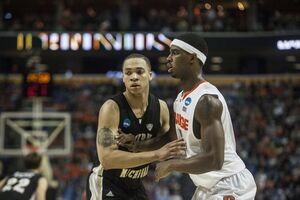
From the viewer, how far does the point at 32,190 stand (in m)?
5.53

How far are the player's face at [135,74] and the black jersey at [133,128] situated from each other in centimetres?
15

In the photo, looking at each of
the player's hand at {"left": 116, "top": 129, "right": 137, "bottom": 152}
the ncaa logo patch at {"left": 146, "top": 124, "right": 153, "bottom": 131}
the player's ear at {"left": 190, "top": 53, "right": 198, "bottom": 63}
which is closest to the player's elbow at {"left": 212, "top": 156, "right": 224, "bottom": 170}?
the player's ear at {"left": 190, "top": 53, "right": 198, "bottom": 63}

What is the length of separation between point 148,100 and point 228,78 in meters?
13.5

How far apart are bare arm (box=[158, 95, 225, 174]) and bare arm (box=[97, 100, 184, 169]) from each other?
0.30m

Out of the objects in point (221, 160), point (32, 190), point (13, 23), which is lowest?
point (32, 190)

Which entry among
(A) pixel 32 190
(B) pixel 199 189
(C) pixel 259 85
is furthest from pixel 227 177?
(C) pixel 259 85

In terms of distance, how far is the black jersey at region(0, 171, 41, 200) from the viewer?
215 inches

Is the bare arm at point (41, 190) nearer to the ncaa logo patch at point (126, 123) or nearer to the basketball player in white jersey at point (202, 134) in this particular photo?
the ncaa logo patch at point (126, 123)

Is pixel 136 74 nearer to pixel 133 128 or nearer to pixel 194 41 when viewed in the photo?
pixel 133 128

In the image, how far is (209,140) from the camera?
3316 mm

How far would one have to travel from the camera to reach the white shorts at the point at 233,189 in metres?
3.51

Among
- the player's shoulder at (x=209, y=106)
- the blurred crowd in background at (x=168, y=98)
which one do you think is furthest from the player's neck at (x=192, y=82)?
the blurred crowd in background at (x=168, y=98)

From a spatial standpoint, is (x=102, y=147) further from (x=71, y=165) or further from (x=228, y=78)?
(x=228, y=78)

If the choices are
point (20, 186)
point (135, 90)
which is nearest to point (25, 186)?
point (20, 186)
